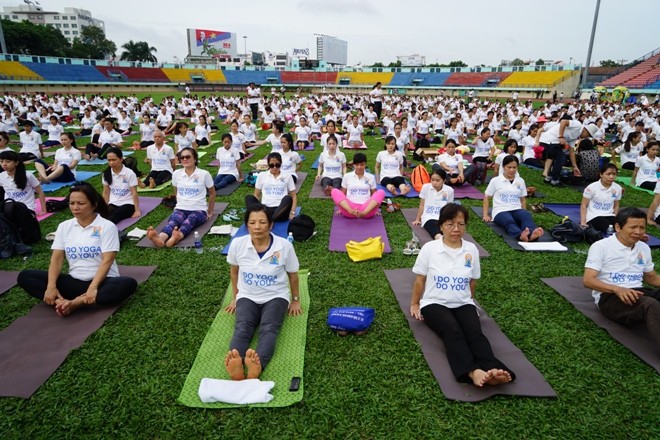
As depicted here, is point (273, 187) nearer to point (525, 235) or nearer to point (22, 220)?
point (22, 220)

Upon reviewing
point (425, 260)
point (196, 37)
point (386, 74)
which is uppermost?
point (196, 37)

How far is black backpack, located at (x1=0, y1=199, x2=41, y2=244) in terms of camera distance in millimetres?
5277

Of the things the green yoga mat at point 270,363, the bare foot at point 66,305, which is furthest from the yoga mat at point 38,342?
the green yoga mat at point 270,363

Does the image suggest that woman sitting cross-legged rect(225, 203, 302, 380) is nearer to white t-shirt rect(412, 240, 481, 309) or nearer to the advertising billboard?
white t-shirt rect(412, 240, 481, 309)

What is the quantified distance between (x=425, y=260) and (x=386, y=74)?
64.7 meters

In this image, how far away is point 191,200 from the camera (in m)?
6.28

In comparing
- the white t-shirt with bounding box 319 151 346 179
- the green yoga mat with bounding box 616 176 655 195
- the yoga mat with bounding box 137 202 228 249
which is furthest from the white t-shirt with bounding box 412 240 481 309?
the green yoga mat with bounding box 616 176 655 195

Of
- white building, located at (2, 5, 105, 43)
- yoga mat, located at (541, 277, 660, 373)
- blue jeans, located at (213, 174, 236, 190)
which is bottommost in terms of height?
yoga mat, located at (541, 277, 660, 373)

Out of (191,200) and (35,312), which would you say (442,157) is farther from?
(35,312)

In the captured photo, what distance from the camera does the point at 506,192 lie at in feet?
20.1

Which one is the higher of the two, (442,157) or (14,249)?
(442,157)

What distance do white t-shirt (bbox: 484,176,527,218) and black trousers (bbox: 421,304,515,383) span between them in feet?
10.9

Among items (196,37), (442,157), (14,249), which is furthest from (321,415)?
(196,37)

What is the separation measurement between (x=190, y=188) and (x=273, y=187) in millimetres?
1343
